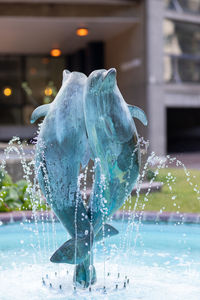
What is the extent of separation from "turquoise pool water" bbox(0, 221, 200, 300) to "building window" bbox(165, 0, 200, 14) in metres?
12.5

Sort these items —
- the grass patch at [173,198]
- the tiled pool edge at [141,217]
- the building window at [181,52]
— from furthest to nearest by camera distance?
the building window at [181,52] < the grass patch at [173,198] < the tiled pool edge at [141,217]

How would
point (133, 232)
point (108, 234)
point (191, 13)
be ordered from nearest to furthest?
point (108, 234), point (133, 232), point (191, 13)

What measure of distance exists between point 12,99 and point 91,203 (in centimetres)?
2113

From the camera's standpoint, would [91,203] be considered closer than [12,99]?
Yes

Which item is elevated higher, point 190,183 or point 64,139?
point 64,139

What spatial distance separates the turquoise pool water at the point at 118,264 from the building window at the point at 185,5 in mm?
12461

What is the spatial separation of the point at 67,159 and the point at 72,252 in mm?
643

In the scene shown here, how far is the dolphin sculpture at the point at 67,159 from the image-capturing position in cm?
353

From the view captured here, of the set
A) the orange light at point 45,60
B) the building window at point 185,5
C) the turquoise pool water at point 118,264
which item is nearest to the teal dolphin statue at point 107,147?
the turquoise pool water at point 118,264

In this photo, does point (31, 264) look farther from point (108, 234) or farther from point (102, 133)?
point (102, 133)

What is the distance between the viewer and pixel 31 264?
487 cm

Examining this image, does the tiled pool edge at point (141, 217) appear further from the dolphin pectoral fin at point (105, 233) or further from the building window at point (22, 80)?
the building window at point (22, 80)

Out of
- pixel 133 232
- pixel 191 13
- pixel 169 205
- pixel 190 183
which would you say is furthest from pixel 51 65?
pixel 133 232

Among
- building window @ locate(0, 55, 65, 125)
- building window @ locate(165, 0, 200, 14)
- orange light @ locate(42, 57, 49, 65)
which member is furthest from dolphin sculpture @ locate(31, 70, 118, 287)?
orange light @ locate(42, 57, 49, 65)
